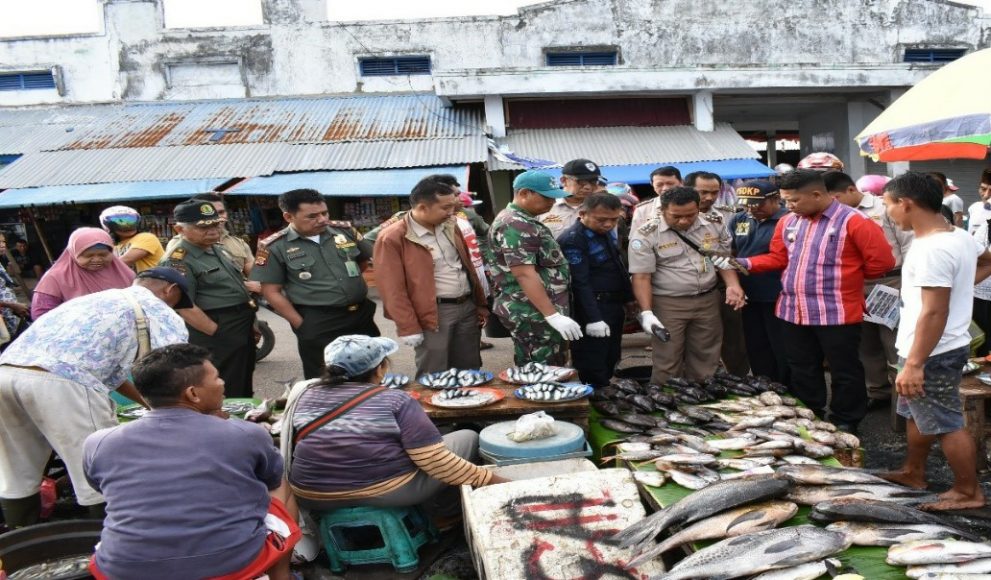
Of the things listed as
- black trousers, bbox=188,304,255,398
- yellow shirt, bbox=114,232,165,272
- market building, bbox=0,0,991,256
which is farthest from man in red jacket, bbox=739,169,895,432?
market building, bbox=0,0,991,256

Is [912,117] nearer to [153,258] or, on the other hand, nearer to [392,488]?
[392,488]

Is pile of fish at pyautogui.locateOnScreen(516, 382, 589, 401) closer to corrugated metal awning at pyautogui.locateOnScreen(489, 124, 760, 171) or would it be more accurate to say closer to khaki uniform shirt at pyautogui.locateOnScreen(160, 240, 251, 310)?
khaki uniform shirt at pyautogui.locateOnScreen(160, 240, 251, 310)

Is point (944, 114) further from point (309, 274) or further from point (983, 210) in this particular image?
point (309, 274)

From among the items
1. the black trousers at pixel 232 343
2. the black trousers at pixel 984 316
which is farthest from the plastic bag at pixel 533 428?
the black trousers at pixel 984 316

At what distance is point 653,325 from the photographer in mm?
4738

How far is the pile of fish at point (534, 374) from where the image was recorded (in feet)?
14.1

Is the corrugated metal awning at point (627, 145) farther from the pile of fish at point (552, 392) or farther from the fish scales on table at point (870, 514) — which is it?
the fish scales on table at point (870, 514)

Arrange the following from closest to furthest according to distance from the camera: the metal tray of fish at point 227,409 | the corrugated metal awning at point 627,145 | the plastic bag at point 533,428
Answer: the plastic bag at point 533,428
the metal tray of fish at point 227,409
the corrugated metal awning at point 627,145

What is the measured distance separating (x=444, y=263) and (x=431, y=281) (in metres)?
0.19

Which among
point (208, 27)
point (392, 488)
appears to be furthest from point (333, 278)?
point (208, 27)

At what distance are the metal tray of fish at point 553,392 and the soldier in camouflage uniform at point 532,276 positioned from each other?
1.76 ft

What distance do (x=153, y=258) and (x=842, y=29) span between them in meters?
16.7

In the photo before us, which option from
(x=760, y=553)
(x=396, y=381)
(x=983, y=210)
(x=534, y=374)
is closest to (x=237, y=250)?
(x=396, y=381)

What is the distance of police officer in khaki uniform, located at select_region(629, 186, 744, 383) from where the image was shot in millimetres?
4926
